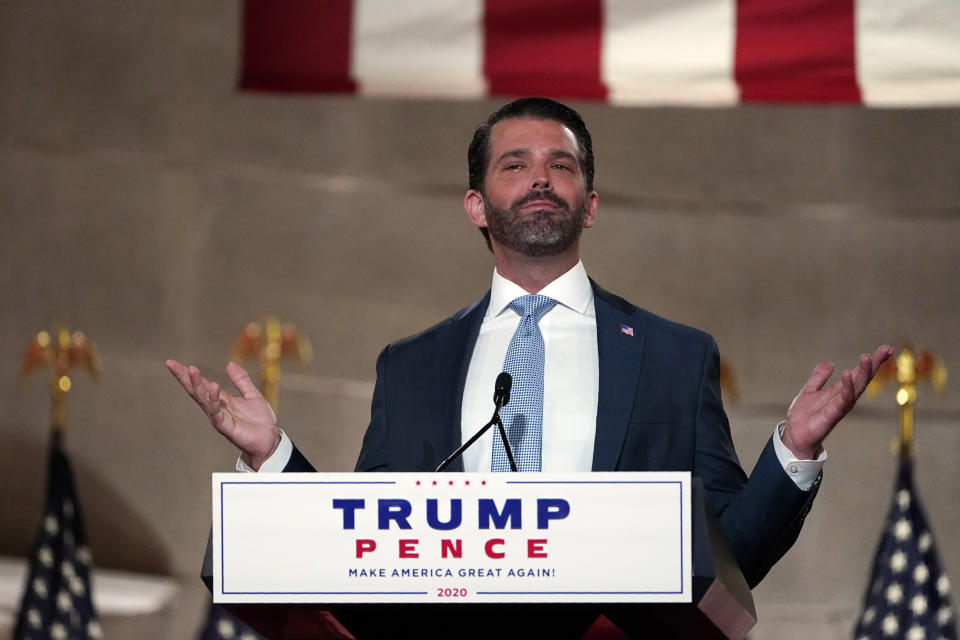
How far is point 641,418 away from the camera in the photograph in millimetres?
2357

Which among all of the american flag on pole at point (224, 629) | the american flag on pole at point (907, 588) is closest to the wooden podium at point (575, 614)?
the american flag on pole at point (224, 629)

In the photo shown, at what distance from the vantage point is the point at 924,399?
6.68m

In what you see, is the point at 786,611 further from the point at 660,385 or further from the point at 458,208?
the point at 660,385

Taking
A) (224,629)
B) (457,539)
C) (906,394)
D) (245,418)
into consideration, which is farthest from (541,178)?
(906,394)

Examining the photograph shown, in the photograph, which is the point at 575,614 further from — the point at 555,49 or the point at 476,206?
the point at 555,49

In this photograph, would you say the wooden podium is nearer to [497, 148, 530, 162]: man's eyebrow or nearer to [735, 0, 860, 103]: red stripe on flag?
[497, 148, 530, 162]: man's eyebrow

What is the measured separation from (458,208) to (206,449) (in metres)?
1.56

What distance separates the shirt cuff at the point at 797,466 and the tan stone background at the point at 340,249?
447 centimetres

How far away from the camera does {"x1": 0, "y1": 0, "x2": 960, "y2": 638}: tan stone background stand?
6.58m

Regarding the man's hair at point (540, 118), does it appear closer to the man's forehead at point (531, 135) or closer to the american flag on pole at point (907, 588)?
the man's forehead at point (531, 135)

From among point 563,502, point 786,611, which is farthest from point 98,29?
point 563,502

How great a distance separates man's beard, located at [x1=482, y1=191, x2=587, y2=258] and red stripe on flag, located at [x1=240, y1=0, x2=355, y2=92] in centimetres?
251

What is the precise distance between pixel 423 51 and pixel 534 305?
8.15 ft

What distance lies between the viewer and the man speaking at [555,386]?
220cm
